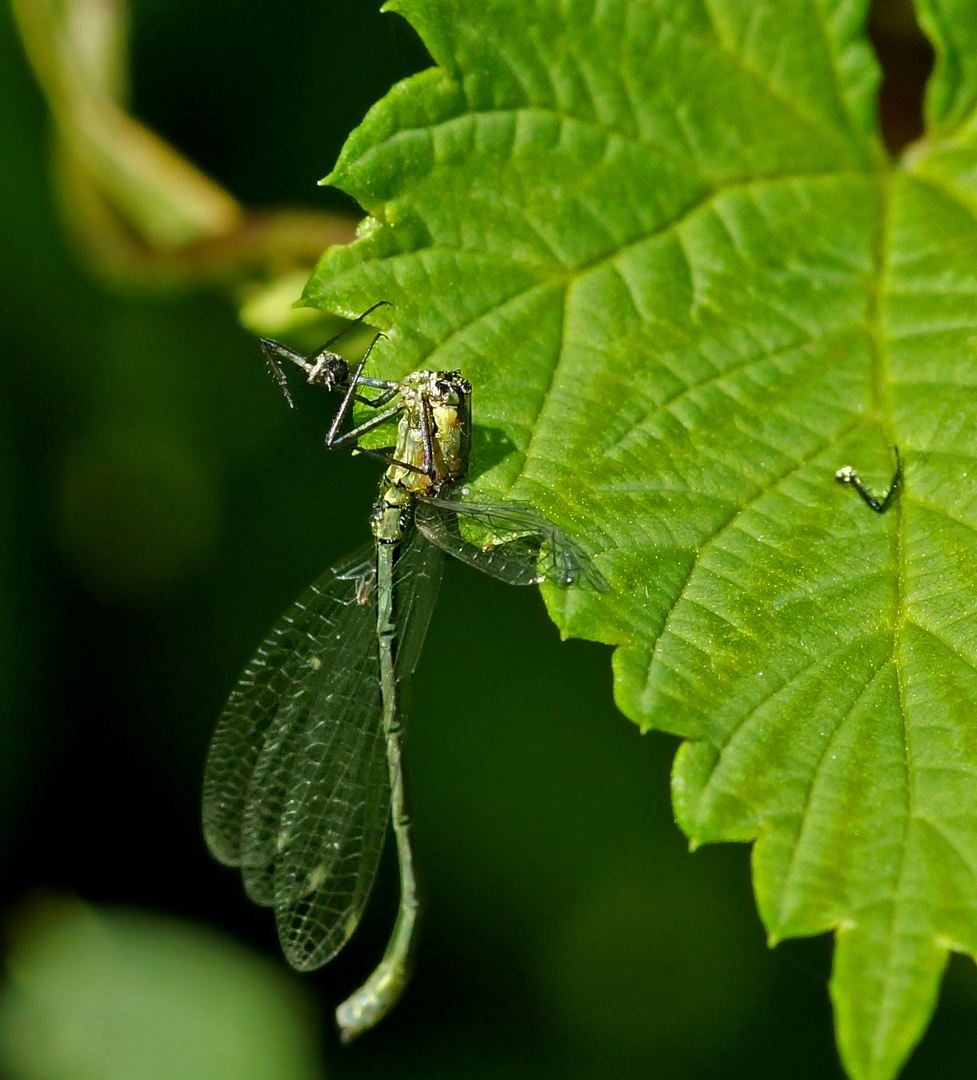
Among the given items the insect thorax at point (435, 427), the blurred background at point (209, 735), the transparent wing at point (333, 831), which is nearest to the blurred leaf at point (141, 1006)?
the blurred background at point (209, 735)

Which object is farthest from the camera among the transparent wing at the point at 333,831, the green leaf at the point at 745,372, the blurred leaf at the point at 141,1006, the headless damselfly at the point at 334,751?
the blurred leaf at the point at 141,1006

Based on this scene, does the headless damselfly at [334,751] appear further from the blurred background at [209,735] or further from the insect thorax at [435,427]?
the blurred background at [209,735]

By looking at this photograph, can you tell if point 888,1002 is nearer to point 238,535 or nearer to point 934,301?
point 934,301

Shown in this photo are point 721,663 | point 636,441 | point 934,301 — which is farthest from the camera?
point 934,301

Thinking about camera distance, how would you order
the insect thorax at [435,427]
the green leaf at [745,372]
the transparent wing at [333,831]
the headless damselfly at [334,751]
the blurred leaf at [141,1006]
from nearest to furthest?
the green leaf at [745,372] < the insect thorax at [435,427] < the headless damselfly at [334,751] < the transparent wing at [333,831] < the blurred leaf at [141,1006]

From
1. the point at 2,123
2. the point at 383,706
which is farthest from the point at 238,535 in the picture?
the point at 2,123
